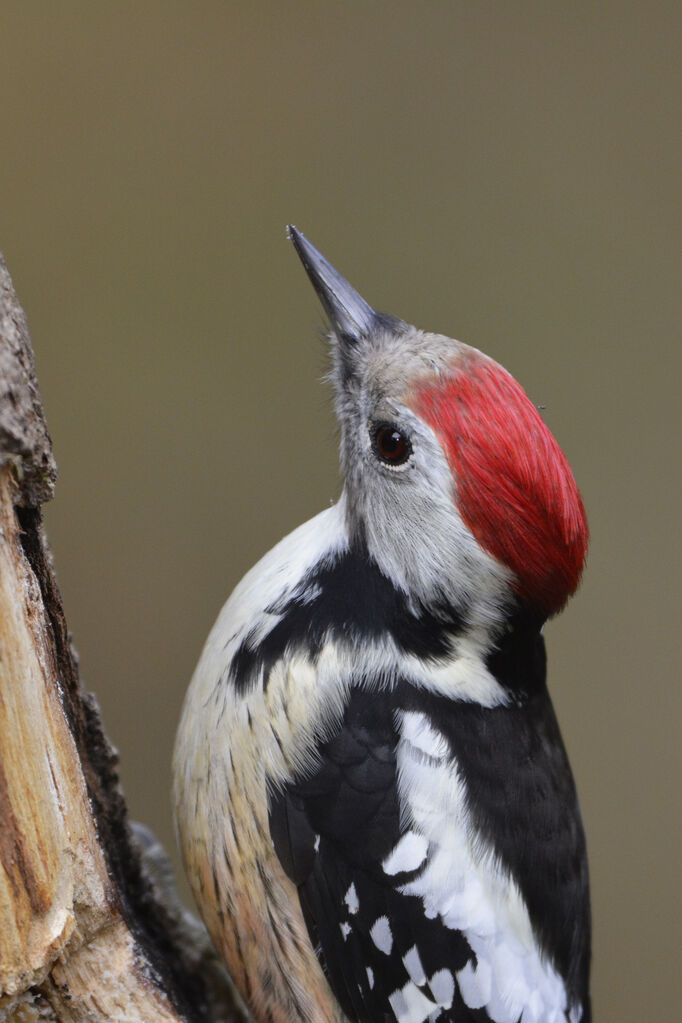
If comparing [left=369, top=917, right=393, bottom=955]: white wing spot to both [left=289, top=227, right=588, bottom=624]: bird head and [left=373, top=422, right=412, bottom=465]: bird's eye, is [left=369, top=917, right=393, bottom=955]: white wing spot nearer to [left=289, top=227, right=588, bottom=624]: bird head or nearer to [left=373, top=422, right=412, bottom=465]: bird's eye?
[left=289, top=227, right=588, bottom=624]: bird head

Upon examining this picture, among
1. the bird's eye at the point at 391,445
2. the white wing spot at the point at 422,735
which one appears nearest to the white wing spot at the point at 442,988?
the white wing spot at the point at 422,735

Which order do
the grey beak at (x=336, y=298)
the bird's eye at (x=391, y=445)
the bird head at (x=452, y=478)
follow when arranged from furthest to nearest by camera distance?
the grey beak at (x=336, y=298) < the bird's eye at (x=391, y=445) < the bird head at (x=452, y=478)

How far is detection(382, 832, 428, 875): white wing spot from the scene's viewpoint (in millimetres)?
1160

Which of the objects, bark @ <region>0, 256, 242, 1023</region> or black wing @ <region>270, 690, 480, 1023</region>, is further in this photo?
black wing @ <region>270, 690, 480, 1023</region>

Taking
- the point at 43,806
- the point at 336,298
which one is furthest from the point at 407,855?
the point at 336,298

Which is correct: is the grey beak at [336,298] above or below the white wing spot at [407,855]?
above

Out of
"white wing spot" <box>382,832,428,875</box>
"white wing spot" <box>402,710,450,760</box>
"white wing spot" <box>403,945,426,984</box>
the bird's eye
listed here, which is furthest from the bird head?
"white wing spot" <box>403,945,426,984</box>

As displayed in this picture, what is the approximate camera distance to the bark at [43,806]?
0.94 meters

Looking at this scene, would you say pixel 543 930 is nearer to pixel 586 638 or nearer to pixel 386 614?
pixel 386 614

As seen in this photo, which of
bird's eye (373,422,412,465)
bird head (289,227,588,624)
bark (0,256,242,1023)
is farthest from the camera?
bird's eye (373,422,412,465)

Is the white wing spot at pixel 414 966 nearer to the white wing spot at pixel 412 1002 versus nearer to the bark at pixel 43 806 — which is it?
the white wing spot at pixel 412 1002

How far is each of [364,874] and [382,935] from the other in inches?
2.8

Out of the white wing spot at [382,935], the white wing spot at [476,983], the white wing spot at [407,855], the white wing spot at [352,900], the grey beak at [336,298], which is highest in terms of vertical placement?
the grey beak at [336,298]

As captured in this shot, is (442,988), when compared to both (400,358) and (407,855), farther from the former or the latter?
(400,358)
